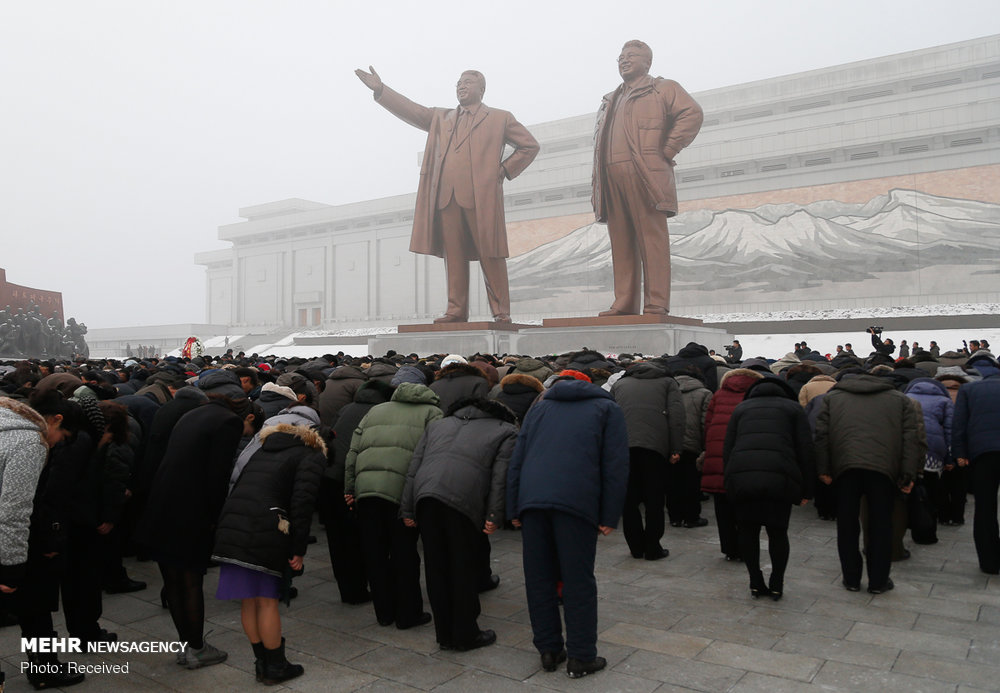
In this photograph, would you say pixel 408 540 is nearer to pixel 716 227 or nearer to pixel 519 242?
pixel 716 227

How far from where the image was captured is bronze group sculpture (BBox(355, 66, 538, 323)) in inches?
605

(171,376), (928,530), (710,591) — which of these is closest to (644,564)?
(710,591)

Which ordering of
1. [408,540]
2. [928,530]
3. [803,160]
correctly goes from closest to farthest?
[408,540] → [928,530] → [803,160]

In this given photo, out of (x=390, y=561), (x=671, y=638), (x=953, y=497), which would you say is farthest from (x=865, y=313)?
(x=390, y=561)

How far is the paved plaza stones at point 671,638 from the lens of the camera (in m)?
3.02

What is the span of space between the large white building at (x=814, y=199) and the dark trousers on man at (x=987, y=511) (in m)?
25.0

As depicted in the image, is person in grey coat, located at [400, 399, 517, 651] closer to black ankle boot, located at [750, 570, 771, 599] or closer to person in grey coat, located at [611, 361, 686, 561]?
black ankle boot, located at [750, 570, 771, 599]

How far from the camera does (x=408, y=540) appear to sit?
3719mm

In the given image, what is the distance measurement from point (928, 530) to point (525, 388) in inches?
117

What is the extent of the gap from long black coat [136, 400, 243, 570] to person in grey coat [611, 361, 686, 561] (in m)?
2.60

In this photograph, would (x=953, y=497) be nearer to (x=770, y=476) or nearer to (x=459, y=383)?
(x=770, y=476)

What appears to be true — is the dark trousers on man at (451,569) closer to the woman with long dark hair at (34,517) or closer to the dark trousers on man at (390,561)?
the dark trousers on man at (390,561)

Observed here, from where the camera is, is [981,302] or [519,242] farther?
[519,242]

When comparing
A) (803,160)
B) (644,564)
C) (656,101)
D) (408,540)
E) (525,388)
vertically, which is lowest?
(644,564)
